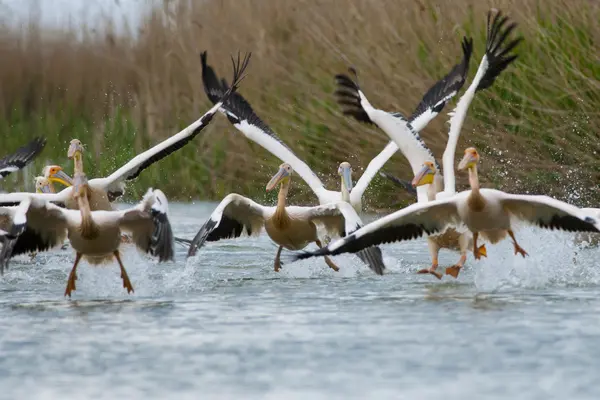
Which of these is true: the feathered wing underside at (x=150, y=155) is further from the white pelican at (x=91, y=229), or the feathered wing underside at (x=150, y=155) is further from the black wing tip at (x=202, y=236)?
the white pelican at (x=91, y=229)

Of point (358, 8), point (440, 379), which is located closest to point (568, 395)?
point (440, 379)

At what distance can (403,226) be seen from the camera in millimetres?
9461

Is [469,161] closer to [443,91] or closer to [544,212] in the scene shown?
[544,212]

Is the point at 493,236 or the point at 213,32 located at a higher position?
the point at 213,32

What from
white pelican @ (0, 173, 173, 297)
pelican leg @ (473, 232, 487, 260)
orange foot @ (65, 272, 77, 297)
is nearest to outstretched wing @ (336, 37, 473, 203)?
pelican leg @ (473, 232, 487, 260)

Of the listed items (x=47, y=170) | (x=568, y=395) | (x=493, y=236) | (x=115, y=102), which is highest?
(x=115, y=102)

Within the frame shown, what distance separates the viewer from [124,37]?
18.5 metres

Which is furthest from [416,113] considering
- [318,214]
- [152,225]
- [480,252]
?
[152,225]

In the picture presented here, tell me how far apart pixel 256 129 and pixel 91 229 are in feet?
9.49

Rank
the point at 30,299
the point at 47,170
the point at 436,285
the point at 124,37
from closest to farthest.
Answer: the point at 30,299 → the point at 436,285 → the point at 47,170 → the point at 124,37

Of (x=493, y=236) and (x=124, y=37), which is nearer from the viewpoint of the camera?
(x=493, y=236)

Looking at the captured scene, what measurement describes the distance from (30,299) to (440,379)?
3.78 meters

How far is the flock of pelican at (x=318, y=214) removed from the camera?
30.0ft

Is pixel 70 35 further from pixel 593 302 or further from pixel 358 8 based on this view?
pixel 593 302
